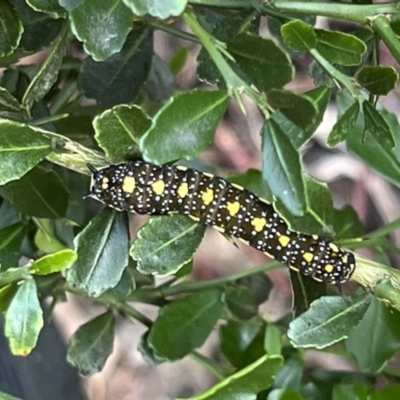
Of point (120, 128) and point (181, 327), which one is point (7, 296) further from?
point (181, 327)

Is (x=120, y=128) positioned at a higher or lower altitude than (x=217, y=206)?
higher

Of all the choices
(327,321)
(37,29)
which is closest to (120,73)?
(37,29)

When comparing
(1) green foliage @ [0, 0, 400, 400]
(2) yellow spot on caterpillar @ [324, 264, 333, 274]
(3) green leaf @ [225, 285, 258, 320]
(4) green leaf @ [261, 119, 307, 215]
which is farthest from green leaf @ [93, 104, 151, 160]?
(3) green leaf @ [225, 285, 258, 320]

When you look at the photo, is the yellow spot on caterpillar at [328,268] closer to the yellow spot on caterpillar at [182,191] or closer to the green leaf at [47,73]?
the yellow spot on caterpillar at [182,191]

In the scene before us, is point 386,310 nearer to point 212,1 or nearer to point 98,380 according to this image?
point 212,1

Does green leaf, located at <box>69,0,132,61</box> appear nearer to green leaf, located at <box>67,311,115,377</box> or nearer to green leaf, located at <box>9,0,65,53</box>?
green leaf, located at <box>9,0,65,53</box>
